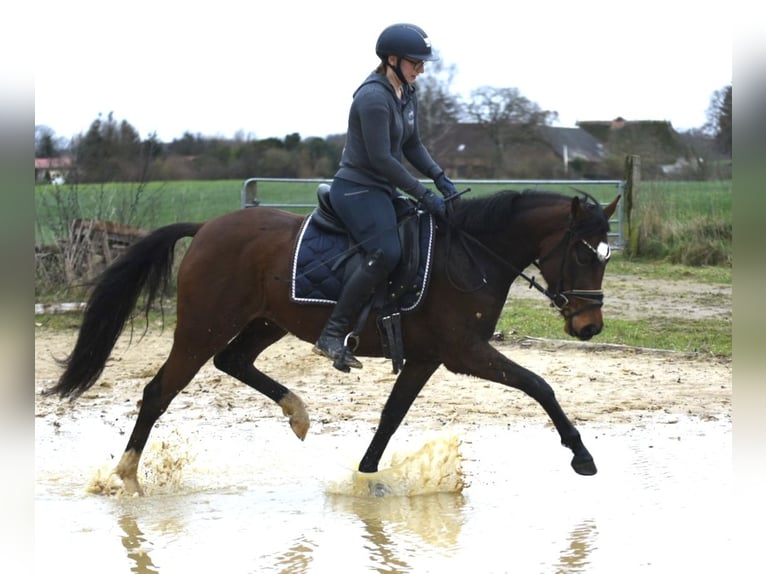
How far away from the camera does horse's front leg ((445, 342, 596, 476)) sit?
6449 mm

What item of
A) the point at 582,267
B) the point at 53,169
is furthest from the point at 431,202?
the point at 53,169

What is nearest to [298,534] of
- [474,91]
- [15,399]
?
[15,399]

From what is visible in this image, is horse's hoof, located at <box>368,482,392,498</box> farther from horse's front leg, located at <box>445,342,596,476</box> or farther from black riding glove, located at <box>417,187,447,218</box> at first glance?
black riding glove, located at <box>417,187,447,218</box>

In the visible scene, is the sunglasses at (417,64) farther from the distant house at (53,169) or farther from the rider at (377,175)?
the distant house at (53,169)

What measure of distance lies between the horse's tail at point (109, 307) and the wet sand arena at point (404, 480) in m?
0.66

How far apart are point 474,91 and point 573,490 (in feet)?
101

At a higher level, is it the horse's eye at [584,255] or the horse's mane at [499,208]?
the horse's mane at [499,208]

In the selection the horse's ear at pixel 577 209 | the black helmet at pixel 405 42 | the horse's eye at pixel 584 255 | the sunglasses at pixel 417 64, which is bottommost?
the horse's eye at pixel 584 255

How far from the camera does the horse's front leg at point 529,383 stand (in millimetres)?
6449

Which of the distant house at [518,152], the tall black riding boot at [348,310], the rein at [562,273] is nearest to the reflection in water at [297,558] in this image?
the tall black riding boot at [348,310]

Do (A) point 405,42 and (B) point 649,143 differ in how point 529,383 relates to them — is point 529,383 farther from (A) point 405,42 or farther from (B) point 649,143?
(B) point 649,143

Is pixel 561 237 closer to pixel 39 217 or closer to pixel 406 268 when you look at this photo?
pixel 406 268

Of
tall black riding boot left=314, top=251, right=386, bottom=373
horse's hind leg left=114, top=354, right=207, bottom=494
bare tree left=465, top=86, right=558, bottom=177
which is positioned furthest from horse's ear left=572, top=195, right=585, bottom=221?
bare tree left=465, top=86, right=558, bottom=177

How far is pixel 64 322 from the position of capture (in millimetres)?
13977
